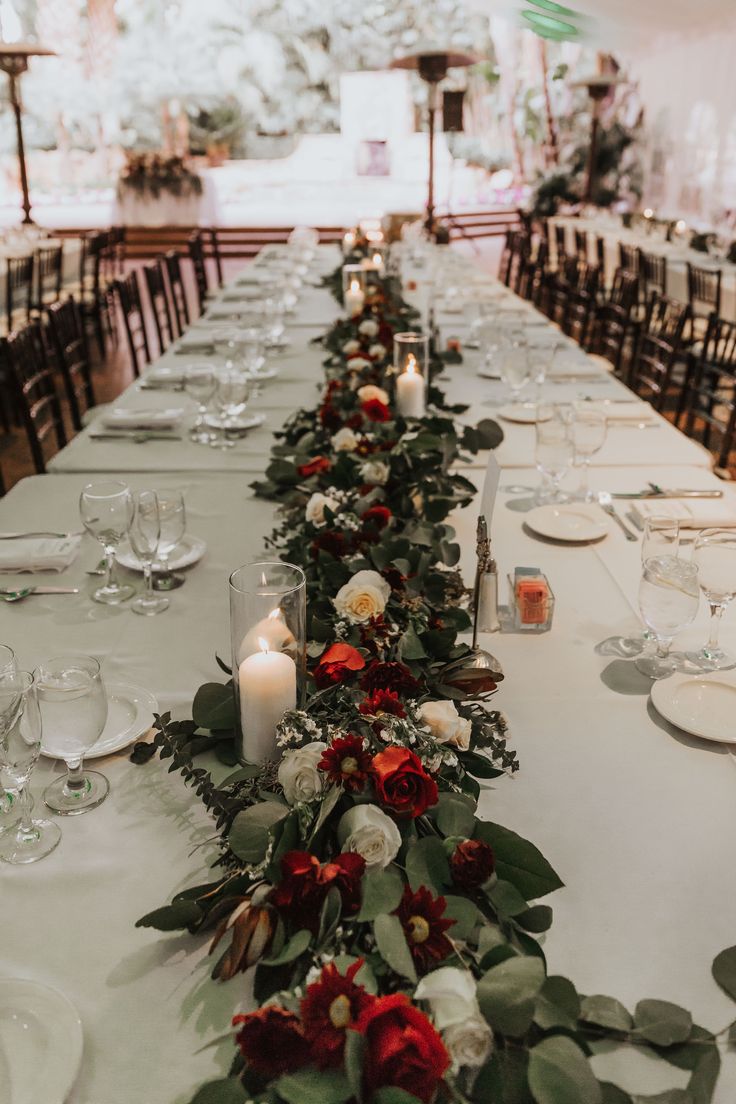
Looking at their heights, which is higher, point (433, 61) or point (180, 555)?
point (433, 61)

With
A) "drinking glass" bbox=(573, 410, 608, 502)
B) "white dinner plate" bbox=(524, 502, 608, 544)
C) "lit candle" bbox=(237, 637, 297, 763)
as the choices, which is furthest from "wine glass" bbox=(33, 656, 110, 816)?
"drinking glass" bbox=(573, 410, 608, 502)

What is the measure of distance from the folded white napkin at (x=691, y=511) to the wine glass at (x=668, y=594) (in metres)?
0.54

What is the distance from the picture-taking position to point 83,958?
943 mm

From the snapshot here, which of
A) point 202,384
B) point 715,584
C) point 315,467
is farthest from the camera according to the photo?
point 202,384

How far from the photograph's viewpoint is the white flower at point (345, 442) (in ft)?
6.57

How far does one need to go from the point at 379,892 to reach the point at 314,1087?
0.19m

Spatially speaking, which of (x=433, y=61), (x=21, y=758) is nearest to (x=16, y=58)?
(x=433, y=61)

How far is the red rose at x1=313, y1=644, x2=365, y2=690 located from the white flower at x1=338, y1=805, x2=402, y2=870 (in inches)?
9.8

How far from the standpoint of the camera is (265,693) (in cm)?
114

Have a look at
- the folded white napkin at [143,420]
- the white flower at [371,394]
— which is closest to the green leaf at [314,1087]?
the white flower at [371,394]

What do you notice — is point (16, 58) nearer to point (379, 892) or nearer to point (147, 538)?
point (147, 538)

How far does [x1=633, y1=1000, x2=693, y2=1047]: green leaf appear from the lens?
83cm

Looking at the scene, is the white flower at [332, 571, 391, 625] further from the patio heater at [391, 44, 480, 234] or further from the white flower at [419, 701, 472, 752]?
the patio heater at [391, 44, 480, 234]

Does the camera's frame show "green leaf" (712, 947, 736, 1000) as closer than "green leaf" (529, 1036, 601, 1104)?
No
